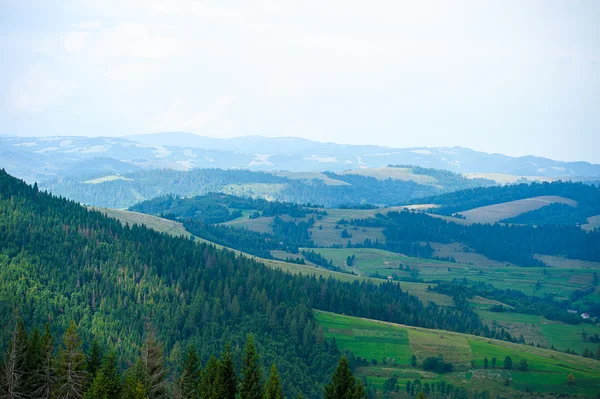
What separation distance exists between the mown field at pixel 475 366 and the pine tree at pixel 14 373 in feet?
327

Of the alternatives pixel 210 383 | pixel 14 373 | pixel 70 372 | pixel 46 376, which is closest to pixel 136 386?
pixel 210 383

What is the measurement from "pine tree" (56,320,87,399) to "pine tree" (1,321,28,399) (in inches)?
169

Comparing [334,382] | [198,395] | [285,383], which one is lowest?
[285,383]

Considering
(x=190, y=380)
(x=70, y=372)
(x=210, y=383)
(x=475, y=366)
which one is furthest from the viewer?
(x=475, y=366)

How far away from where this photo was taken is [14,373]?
256 feet

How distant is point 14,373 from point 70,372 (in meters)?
6.46

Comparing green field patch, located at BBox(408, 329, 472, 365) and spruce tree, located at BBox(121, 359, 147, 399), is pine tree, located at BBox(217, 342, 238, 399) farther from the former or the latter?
green field patch, located at BBox(408, 329, 472, 365)

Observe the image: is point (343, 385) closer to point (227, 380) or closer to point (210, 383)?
point (227, 380)

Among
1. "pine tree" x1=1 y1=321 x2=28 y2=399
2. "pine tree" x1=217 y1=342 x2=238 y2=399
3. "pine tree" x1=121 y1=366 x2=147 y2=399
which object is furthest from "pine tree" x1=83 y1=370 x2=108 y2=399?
"pine tree" x1=217 y1=342 x2=238 y2=399

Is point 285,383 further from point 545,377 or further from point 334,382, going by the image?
point 334,382

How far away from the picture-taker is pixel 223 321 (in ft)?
632

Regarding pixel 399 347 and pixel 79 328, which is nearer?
pixel 79 328

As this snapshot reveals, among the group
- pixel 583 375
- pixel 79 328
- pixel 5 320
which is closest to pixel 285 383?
pixel 79 328

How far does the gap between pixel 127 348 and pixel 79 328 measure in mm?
13564
